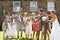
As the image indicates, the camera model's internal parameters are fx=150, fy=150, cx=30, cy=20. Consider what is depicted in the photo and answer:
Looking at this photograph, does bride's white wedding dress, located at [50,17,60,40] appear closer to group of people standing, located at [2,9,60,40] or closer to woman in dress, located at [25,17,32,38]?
group of people standing, located at [2,9,60,40]

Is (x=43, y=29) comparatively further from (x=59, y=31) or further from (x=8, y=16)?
(x=8, y=16)

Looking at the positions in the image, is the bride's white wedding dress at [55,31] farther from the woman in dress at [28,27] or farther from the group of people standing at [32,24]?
the woman in dress at [28,27]

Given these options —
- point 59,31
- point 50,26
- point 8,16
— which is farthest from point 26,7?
point 59,31

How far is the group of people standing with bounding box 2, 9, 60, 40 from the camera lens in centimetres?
188

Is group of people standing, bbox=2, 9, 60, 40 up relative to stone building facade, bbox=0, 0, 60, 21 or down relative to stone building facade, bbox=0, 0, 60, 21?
down

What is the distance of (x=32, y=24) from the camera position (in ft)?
6.24

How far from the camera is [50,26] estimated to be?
6.19 feet

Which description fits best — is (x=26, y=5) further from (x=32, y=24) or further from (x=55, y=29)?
(x=55, y=29)

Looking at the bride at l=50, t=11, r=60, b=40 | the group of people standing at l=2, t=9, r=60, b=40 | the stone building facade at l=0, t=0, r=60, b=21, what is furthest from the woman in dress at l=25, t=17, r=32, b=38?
the bride at l=50, t=11, r=60, b=40

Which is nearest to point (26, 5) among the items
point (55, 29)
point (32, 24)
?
point (32, 24)

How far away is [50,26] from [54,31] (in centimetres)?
8

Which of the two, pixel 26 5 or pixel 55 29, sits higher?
pixel 26 5

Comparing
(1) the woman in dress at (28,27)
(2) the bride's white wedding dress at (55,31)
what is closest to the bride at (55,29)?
(2) the bride's white wedding dress at (55,31)

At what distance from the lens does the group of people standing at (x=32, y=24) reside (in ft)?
6.16
